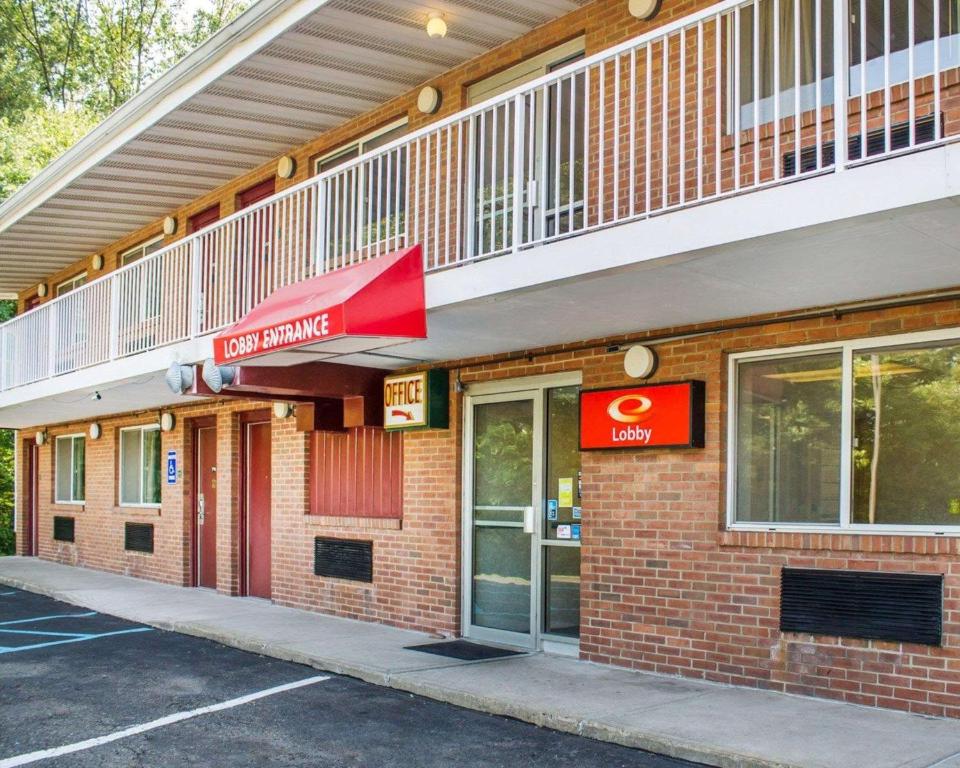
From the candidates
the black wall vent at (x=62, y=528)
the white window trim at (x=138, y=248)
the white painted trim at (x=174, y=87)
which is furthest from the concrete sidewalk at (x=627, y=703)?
the black wall vent at (x=62, y=528)

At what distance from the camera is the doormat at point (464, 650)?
9.59 metres

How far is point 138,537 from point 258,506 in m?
3.67

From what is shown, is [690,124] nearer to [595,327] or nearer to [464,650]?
[595,327]

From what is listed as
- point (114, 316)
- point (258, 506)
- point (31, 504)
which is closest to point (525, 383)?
point (258, 506)

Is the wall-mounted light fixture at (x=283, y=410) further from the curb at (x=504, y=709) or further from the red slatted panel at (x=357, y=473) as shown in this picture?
the curb at (x=504, y=709)

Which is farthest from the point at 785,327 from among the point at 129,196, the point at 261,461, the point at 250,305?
the point at 129,196

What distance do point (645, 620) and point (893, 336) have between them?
9.68 feet

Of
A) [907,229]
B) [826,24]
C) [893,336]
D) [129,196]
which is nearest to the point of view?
[907,229]

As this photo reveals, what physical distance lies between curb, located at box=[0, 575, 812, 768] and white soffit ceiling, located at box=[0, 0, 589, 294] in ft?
18.4

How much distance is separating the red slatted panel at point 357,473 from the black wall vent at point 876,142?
5.44m

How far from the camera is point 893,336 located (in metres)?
7.41

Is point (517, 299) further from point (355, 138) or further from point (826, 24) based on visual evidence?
point (355, 138)

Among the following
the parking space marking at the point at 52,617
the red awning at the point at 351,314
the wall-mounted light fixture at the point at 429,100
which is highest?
the wall-mounted light fixture at the point at 429,100

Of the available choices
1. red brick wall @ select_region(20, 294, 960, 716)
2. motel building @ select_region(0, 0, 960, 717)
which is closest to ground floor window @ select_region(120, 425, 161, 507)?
motel building @ select_region(0, 0, 960, 717)
